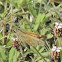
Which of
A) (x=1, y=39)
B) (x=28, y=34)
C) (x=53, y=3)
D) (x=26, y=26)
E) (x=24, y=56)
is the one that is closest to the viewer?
(x=28, y=34)

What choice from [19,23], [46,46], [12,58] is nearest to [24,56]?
[12,58]

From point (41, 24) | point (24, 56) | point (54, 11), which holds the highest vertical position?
point (54, 11)

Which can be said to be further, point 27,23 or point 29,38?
point 27,23

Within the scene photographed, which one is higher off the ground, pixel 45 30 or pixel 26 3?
pixel 26 3

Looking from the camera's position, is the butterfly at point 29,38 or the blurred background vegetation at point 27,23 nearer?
the butterfly at point 29,38

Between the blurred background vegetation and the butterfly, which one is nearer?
the butterfly

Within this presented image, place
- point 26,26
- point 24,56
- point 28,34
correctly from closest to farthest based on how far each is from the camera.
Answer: point 28,34, point 24,56, point 26,26

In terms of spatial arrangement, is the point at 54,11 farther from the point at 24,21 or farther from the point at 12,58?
the point at 12,58

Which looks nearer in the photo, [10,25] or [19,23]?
[10,25]
